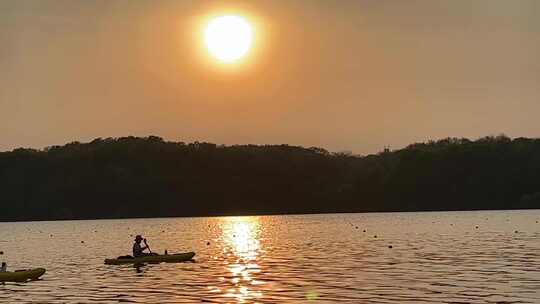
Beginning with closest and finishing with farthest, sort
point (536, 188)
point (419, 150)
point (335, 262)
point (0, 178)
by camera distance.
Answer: point (335, 262)
point (536, 188)
point (0, 178)
point (419, 150)

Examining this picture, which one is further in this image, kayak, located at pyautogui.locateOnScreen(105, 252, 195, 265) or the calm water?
kayak, located at pyautogui.locateOnScreen(105, 252, 195, 265)

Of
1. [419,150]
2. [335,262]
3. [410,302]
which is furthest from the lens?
[419,150]

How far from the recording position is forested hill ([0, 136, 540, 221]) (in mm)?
172500

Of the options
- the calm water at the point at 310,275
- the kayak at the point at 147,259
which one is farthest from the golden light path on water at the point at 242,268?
the kayak at the point at 147,259

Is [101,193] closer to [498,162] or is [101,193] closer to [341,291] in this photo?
[498,162]

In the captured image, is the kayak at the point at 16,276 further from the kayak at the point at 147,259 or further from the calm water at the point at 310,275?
the kayak at the point at 147,259

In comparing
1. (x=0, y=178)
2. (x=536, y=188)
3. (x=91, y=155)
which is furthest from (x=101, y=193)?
(x=536, y=188)

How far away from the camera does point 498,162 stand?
173 meters

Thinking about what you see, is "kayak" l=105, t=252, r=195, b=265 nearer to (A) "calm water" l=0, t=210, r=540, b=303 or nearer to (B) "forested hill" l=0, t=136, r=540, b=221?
(A) "calm water" l=0, t=210, r=540, b=303

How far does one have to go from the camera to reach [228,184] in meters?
199

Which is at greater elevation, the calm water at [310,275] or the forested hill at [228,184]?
the forested hill at [228,184]

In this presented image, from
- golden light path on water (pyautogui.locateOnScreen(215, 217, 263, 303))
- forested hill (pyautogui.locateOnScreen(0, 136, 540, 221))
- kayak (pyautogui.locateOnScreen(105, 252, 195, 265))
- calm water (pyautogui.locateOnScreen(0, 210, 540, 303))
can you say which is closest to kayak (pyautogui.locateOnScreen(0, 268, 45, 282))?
calm water (pyautogui.locateOnScreen(0, 210, 540, 303))

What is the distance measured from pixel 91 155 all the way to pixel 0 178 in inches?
867

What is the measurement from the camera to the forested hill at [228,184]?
172500mm
